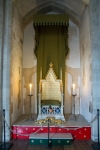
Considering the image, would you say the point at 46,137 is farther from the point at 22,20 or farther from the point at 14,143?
the point at 22,20

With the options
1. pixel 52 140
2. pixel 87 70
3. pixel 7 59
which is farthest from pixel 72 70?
pixel 52 140

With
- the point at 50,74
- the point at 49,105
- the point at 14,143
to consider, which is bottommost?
the point at 14,143

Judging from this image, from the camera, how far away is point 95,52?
3967 mm

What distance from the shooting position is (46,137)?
147 inches

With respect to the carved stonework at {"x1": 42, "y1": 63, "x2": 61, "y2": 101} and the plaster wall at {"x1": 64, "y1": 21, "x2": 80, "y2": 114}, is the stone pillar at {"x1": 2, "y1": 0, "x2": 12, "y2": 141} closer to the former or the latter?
the carved stonework at {"x1": 42, "y1": 63, "x2": 61, "y2": 101}

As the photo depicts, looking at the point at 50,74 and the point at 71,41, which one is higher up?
the point at 71,41

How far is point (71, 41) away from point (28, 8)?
1951 mm

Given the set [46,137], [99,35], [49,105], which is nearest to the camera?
[46,137]

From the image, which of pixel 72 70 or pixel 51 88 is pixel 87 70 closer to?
pixel 72 70

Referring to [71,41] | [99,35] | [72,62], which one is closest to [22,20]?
[71,41]

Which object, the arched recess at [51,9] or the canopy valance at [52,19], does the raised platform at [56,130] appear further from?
the arched recess at [51,9]

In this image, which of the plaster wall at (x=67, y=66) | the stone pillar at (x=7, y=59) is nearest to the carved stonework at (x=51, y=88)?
the plaster wall at (x=67, y=66)

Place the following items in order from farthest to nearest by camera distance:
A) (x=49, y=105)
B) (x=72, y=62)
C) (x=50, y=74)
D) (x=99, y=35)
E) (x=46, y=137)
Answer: (x=72, y=62) → (x=50, y=74) → (x=49, y=105) → (x=99, y=35) → (x=46, y=137)

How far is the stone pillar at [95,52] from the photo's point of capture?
3896 millimetres
